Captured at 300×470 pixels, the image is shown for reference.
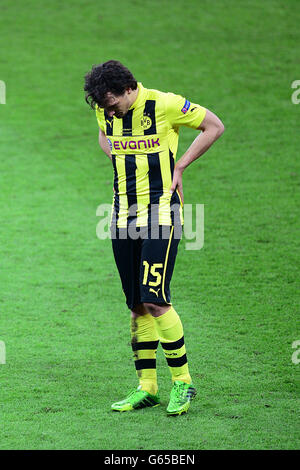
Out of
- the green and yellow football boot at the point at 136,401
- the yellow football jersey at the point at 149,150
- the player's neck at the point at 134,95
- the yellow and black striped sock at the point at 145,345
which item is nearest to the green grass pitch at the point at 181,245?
the green and yellow football boot at the point at 136,401

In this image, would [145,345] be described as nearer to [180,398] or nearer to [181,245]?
[180,398]

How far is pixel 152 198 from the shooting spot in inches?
152

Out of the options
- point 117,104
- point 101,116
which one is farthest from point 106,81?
point 101,116

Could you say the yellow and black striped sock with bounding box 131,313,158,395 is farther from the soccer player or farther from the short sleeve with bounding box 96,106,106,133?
the short sleeve with bounding box 96,106,106,133

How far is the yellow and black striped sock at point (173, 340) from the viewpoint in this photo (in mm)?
3875

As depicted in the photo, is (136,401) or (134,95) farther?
(136,401)

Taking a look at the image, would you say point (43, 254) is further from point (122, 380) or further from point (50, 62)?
point (50, 62)

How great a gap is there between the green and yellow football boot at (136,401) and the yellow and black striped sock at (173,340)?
18 cm

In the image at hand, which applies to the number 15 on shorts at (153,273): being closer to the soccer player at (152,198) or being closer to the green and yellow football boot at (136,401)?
the soccer player at (152,198)

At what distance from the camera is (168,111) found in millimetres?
3812

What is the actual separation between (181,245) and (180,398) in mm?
3244

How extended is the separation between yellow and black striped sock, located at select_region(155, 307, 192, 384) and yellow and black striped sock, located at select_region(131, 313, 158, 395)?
13cm
